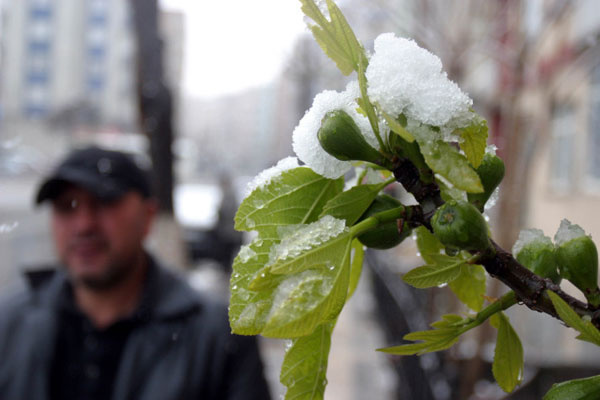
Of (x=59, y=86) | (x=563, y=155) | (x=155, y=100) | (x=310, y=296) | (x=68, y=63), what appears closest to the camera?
(x=310, y=296)

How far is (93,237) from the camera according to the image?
5.94ft

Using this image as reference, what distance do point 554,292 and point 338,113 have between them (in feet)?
0.41

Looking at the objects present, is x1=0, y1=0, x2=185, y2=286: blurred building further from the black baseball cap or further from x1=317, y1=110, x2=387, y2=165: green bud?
x1=317, y1=110, x2=387, y2=165: green bud

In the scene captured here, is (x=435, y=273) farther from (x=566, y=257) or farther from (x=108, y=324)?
(x=108, y=324)

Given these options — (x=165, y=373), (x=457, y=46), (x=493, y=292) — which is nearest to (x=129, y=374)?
(x=165, y=373)

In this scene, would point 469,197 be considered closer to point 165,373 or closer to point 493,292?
point 165,373

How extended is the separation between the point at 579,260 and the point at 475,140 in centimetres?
9

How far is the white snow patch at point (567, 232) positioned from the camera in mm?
296

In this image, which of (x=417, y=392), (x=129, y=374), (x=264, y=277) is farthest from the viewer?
(x=417, y=392)

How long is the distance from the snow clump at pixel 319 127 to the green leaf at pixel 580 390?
15cm

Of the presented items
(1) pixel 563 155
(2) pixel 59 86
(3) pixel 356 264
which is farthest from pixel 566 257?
(2) pixel 59 86

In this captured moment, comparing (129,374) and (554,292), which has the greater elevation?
(554,292)

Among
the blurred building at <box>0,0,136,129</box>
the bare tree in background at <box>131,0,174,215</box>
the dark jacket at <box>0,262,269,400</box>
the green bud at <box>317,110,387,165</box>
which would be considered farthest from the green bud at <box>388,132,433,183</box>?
the blurred building at <box>0,0,136,129</box>

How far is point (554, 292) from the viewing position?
0.25 meters
